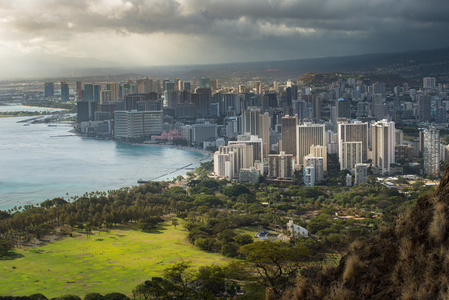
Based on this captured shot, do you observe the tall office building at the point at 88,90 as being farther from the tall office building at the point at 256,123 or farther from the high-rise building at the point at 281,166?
the high-rise building at the point at 281,166

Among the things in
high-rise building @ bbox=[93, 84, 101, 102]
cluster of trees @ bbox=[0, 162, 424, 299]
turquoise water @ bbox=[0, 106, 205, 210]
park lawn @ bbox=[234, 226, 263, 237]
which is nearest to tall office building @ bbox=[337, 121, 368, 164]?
cluster of trees @ bbox=[0, 162, 424, 299]

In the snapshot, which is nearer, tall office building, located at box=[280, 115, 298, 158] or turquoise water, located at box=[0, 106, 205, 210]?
turquoise water, located at box=[0, 106, 205, 210]

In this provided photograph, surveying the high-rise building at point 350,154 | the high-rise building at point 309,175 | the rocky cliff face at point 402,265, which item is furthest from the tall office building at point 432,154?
the rocky cliff face at point 402,265

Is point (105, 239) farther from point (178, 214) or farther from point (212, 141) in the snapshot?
point (212, 141)

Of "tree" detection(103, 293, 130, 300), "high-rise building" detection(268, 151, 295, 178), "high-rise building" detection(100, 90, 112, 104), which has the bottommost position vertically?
"tree" detection(103, 293, 130, 300)

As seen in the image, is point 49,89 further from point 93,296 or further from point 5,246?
point 93,296

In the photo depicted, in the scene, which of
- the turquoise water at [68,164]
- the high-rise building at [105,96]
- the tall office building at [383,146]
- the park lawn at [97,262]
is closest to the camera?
the park lawn at [97,262]

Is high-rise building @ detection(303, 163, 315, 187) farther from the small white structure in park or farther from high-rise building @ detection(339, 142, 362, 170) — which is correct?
the small white structure in park
